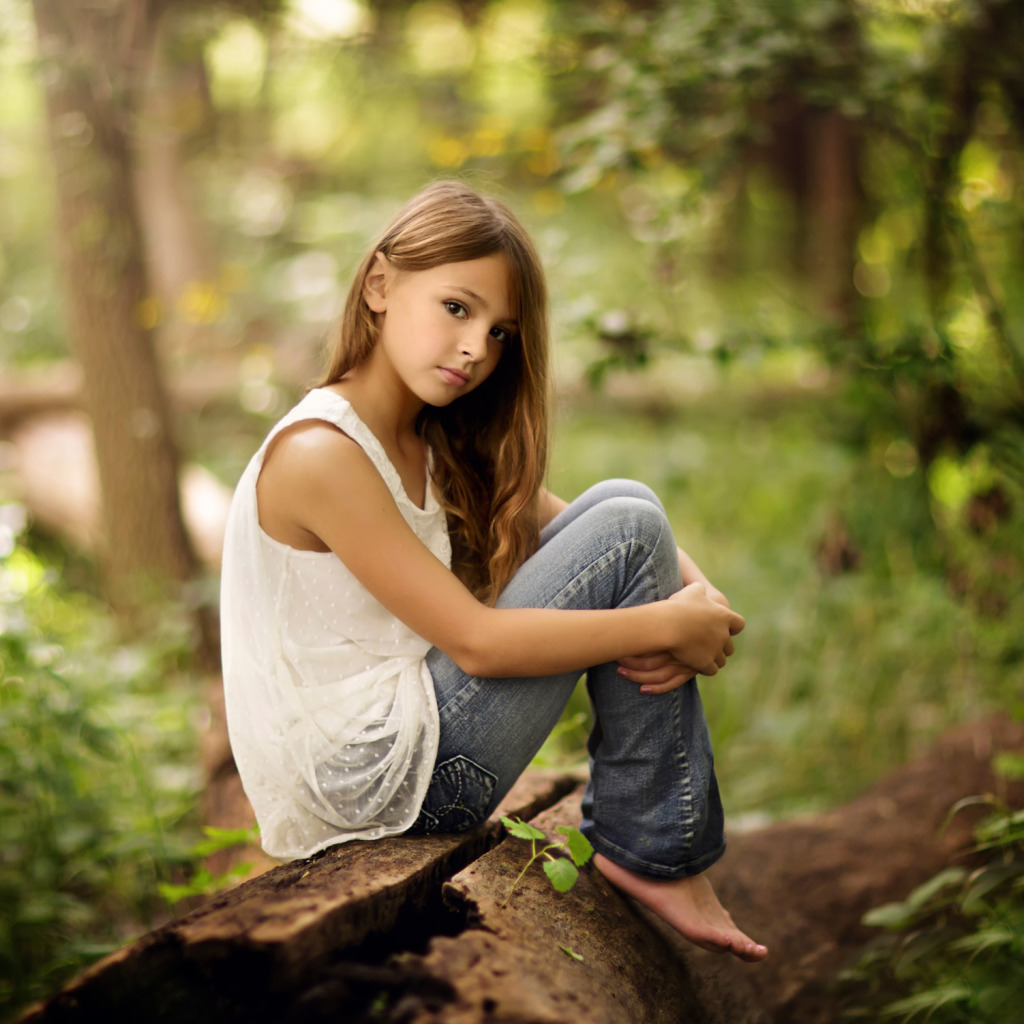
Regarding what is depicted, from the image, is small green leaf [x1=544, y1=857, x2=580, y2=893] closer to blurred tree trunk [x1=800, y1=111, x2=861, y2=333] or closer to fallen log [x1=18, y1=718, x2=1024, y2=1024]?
fallen log [x1=18, y1=718, x2=1024, y2=1024]

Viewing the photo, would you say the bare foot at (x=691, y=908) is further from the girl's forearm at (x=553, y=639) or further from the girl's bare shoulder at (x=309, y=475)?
the girl's bare shoulder at (x=309, y=475)

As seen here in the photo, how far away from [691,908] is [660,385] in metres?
4.27

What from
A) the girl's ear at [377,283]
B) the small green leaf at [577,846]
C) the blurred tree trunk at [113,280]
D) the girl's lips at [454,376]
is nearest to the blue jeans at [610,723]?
the small green leaf at [577,846]

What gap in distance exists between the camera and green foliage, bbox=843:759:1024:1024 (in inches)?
60.4

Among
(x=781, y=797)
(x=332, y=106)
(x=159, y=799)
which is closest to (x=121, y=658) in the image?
(x=159, y=799)

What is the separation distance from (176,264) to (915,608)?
682cm

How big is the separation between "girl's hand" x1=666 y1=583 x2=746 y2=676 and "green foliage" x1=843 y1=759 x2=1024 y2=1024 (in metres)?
0.66

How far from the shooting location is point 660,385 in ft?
18.1

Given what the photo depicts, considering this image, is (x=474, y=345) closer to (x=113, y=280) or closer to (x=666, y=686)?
(x=666, y=686)

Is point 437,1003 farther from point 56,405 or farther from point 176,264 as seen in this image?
point 176,264

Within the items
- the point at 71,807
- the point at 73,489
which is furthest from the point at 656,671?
the point at 73,489

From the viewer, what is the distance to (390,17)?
4.48 metres

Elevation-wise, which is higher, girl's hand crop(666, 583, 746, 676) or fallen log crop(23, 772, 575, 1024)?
girl's hand crop(666, 583, 746, 676)

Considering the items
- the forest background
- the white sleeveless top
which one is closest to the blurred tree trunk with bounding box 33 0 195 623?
the forest background
